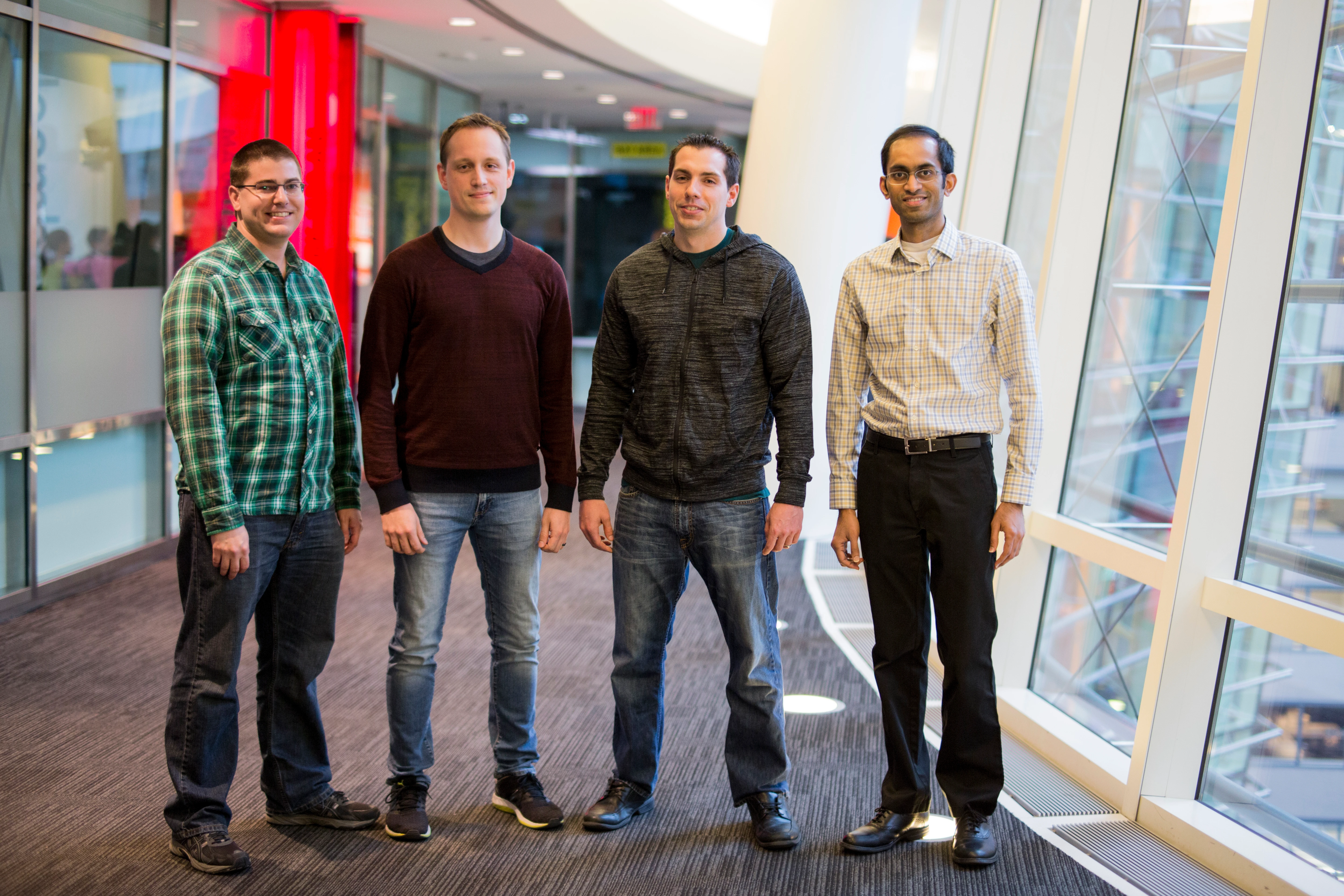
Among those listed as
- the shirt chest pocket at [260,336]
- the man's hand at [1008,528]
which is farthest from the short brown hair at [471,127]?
the man's hand at [1008,528]

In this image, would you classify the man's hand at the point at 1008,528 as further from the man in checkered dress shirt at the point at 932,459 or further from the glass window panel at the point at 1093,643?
the glass window panel at the point at 1093,643

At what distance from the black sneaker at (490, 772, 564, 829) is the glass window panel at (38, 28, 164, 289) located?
3571 millimetres

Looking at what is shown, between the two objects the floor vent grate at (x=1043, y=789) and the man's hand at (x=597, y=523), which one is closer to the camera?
the man's hand at (x=597, y=523)

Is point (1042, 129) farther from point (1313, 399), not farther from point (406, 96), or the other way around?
point (406, 96)

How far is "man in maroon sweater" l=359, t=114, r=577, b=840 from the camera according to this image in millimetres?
2559

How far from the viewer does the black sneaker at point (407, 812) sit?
8.84ft

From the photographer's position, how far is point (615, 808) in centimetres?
280

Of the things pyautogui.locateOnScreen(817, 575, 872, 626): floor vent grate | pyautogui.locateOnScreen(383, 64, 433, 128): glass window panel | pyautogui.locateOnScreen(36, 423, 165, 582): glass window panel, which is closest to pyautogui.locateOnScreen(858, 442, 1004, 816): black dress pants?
pyautogui.locateOnScreen(817, 575, 872, 626): floor vent grate

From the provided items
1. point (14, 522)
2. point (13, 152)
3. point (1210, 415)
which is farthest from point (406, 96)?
point (1210, 415)

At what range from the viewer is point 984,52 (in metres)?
5.61

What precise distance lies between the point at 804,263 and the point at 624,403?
3978 mm

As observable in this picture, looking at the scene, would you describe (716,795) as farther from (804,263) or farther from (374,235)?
(374,235)

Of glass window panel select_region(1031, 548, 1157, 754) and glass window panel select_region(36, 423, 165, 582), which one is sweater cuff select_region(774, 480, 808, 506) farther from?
glass window panel select_region(36, 423, 165, 582)

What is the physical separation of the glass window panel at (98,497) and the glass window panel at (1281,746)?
4.97 meters
